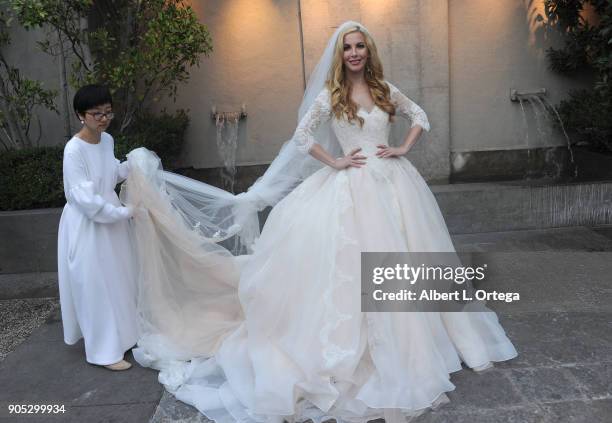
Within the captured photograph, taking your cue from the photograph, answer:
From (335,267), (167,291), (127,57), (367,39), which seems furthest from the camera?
(127,57)

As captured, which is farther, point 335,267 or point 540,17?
point 540,17

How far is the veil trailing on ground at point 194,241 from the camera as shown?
3.79 metres

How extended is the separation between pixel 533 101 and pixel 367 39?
4789mm

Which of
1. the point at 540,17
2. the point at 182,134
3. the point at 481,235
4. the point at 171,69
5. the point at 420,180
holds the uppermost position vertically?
the point at 540,17

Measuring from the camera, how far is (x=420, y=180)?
141 inches

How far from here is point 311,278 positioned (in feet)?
10.7

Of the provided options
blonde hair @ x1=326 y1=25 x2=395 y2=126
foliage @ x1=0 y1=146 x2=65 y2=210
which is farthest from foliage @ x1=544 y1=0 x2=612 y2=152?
foliage @ x1=0 y1=146 x2=65 y2=210

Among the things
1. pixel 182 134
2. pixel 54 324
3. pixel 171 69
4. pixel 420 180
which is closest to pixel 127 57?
pixel 171 69

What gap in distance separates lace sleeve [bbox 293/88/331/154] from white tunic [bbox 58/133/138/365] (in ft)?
4.21

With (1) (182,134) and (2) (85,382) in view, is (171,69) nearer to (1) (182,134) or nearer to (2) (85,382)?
(1) (182,134)

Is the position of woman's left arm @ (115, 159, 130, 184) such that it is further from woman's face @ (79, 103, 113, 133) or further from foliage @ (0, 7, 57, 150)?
foliage @ (0, 7, 57, 150)

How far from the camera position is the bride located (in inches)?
119

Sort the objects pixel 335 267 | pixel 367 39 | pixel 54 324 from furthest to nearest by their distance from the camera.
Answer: pixel 54 324
pixel 367 39
pixel 335 267

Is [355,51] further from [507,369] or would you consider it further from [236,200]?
[507,369]
